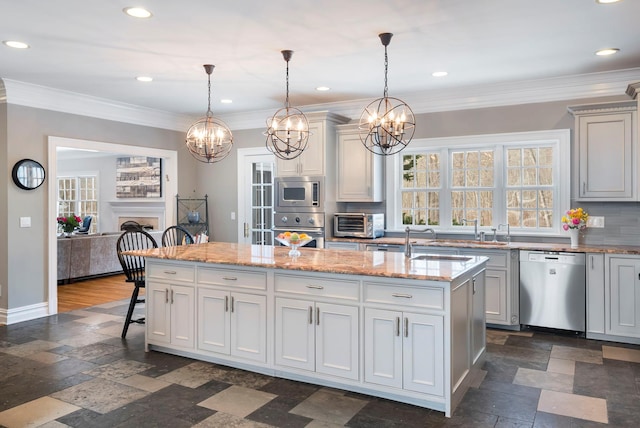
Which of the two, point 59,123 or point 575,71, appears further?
point 59,123

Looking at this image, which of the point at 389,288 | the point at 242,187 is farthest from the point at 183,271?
the point at 242,187

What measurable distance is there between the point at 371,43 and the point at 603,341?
11.4ft

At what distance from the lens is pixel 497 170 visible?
564 cm

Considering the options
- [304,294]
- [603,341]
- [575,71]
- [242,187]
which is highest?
[575,71]

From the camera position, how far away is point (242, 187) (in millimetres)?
7320

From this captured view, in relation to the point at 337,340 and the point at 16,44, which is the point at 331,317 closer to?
the point at 337,340

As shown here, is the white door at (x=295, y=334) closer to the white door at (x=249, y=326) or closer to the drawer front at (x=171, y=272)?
the white door at (x=249, y=326)

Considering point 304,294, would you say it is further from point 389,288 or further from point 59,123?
point 59,123

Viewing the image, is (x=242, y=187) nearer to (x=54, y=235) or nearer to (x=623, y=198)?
(x=54, y=235)

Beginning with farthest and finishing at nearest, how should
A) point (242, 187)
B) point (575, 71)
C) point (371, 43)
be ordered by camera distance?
point (242, 187), point (575, 71), point (371, 43)

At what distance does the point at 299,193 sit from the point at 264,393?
10.6 ft

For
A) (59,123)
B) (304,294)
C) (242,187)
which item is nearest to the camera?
(304,294)

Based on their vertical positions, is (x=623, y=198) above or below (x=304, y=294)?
above

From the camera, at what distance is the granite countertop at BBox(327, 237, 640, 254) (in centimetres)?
457
